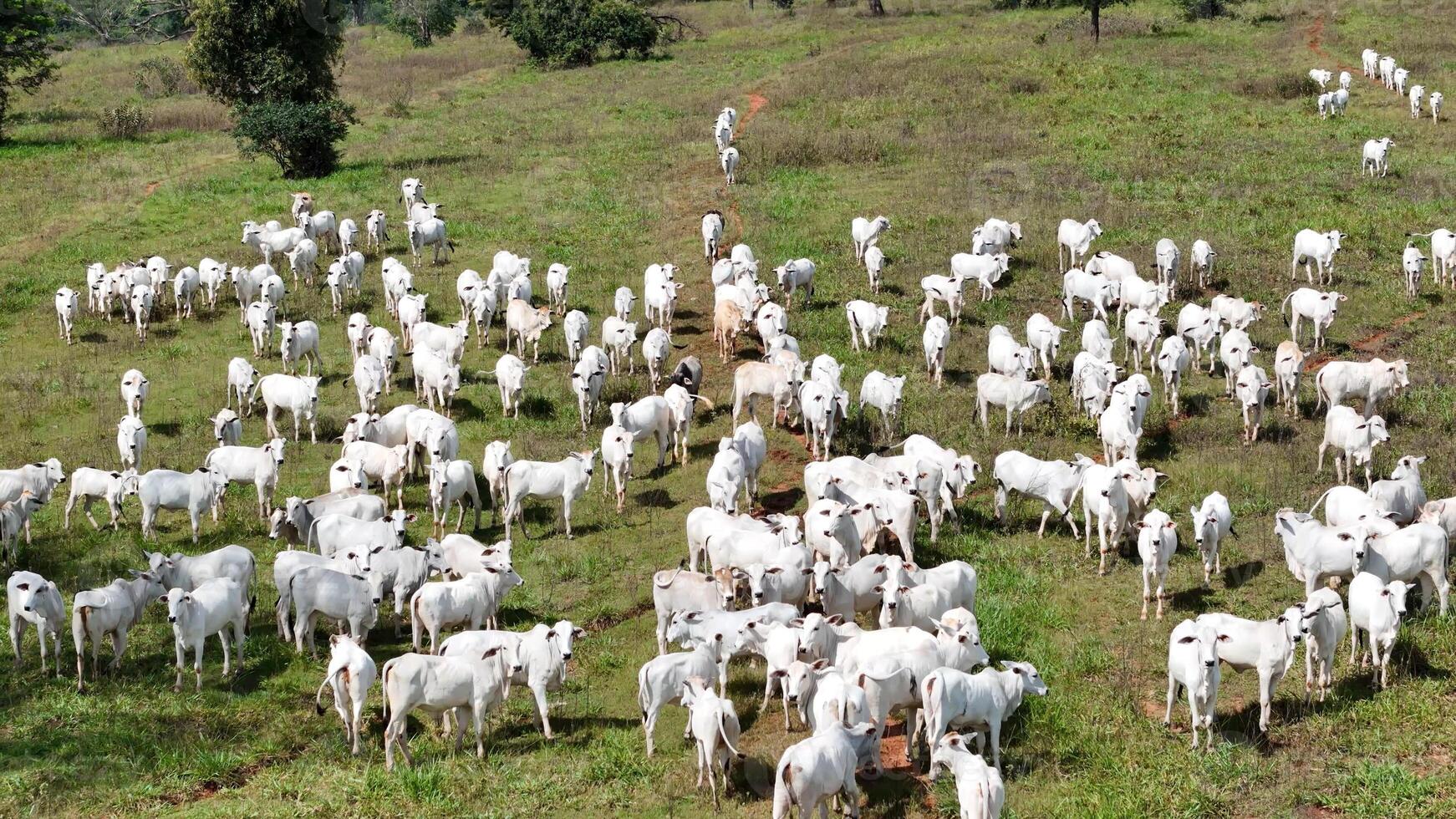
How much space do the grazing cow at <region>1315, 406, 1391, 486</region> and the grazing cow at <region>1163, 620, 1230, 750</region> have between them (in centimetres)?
893

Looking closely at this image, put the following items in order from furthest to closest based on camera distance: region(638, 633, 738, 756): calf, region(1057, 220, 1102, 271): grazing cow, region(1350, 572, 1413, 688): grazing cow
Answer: region(1057, 220, 1102, 271): grazing cow
region(1350, 572, 1413, 688): grazing cow
region(638, 633, 738, 756): calf

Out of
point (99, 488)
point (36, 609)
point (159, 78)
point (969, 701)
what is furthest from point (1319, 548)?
point (159, 78)

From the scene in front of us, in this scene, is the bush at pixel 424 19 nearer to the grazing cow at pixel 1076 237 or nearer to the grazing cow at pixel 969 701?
the grazing cow at pixel 1076 237

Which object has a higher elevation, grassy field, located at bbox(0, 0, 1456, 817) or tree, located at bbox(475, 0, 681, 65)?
tree, located at bbox(475, 0, 681, 65)

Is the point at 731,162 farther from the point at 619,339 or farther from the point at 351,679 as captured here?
the point at 351,679

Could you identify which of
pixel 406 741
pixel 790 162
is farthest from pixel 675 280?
pixel 406 741

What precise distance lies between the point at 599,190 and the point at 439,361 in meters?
17.2

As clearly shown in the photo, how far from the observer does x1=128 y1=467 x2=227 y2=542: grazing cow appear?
22.9 m

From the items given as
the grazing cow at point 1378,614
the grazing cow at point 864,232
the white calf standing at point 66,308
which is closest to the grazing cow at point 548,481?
the grazing cow at point 1378,614

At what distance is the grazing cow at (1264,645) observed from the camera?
1558cm

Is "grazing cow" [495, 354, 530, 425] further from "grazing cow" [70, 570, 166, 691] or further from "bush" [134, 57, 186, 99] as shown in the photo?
"bush" [134, 57, 186, 99]

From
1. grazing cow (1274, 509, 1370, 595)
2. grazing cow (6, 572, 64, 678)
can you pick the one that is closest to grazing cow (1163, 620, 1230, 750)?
grazing cow (1274, 509, 1370, 595)

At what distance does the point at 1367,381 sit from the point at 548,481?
48.3ft

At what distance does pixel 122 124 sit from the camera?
55.4 meters
